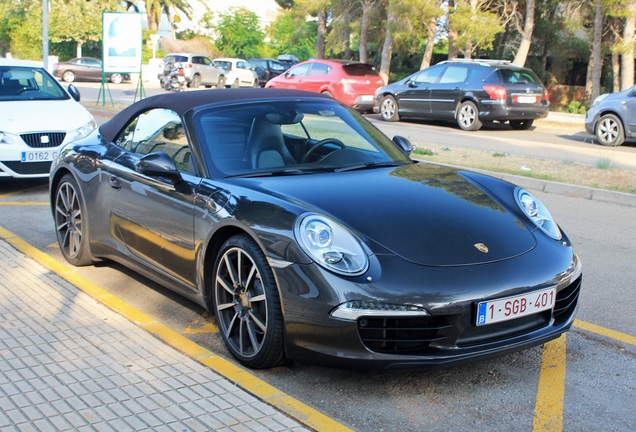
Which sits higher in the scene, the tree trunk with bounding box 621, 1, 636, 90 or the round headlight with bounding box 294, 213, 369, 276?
the tree trunk with bounding box 621, 1, 636, 90

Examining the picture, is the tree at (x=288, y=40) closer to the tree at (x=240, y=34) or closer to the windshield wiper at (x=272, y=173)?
the tree at (x=240, y=34)

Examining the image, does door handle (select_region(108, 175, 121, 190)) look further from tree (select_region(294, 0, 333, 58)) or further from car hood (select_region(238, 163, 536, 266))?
tree (select_region(294, 0, 333, 58))

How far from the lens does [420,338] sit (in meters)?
3.80

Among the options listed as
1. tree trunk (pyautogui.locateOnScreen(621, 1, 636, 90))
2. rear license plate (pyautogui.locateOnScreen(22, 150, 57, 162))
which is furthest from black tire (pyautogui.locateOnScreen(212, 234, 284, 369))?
tree trunk (pyautogui.locateOnScreen(621, 1, 636, 90))

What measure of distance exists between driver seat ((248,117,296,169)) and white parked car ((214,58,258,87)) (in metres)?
34.7

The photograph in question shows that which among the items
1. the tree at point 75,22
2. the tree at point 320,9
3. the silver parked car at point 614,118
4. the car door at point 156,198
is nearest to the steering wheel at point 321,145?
the car door at point 156,198

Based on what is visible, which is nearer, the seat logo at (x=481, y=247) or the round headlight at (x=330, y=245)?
the round headlight at (x=330, y=245)

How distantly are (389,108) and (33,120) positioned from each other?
44.6ft

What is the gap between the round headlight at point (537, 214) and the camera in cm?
453

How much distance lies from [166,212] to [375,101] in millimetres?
17971

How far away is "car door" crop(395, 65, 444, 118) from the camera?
20.5m

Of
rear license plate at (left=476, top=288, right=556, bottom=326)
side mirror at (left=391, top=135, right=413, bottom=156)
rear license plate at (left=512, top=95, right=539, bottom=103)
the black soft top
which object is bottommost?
rear license plate at (left=476, top=288, right=556, bottom=326)

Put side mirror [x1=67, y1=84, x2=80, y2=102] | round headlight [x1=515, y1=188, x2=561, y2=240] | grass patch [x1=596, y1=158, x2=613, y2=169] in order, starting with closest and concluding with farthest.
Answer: round headlight [x1=515, y1=188, x2=561, y2=240] < side mirror [x1=67, y1=84, x2=80, y2=102] < grass patch [x1=596, y1=158, x2=613, y2=169]

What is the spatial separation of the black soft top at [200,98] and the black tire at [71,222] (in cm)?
57
